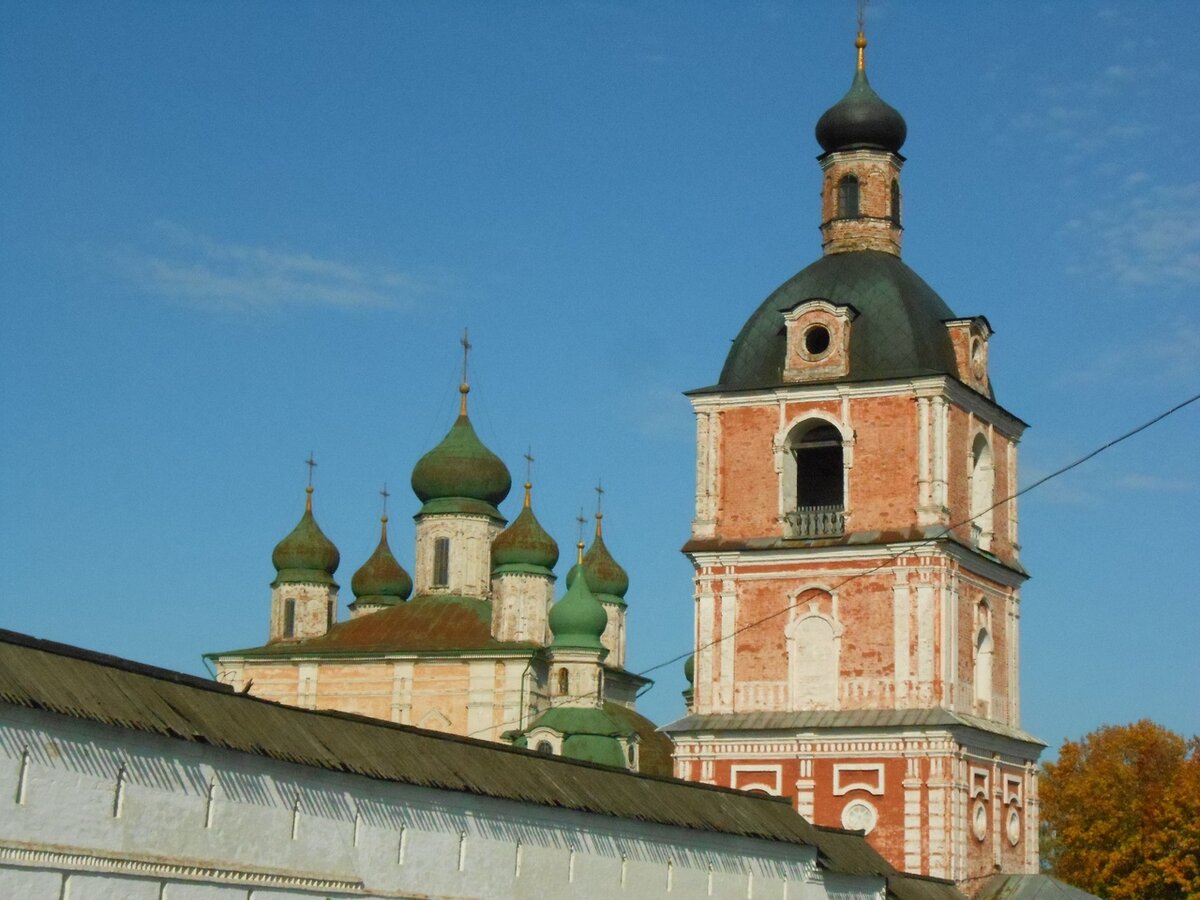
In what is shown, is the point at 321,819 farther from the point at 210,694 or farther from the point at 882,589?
the point at 882,589

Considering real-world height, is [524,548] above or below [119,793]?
above

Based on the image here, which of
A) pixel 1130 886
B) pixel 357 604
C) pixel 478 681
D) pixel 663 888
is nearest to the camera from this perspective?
pixel 663 888

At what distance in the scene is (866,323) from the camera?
1451 inches

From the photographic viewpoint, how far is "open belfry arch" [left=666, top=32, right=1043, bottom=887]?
35.1 meters

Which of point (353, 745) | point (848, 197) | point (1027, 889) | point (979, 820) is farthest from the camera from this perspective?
point (848, 197)

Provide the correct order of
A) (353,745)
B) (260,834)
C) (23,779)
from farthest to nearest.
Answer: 1. (353,745)
2. (260,834)
3. (23,779)

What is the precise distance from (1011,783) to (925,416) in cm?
629

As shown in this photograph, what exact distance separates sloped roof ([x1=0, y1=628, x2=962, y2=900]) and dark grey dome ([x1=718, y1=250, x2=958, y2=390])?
10.2 m

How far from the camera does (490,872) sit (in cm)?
2117

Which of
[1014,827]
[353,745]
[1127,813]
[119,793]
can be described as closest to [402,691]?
[1127,813]

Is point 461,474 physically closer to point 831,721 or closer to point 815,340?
point 815,340

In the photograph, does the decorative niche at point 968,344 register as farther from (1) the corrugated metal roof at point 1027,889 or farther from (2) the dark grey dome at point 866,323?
(1) the corrugated metal roof at point 1027,889

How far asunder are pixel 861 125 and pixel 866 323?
397 cm

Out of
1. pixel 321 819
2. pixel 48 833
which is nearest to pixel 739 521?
pixel 321 819
